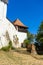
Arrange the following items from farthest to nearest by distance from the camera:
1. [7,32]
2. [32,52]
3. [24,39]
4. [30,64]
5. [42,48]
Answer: [24,39], [42,48], [7,32], [32,52], [30,64]

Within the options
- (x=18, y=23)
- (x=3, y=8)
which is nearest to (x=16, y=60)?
(x=3, y=8)

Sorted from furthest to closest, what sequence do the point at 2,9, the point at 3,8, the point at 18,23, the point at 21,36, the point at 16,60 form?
the point at 18,23 < the point at 21,36 < the point at 3,8 < the point at 2,9 < the point at 16,60

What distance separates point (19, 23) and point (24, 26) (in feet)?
7.73

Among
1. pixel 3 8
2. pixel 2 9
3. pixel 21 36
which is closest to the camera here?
pixel 2 9

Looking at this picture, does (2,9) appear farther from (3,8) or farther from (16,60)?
(16,60)

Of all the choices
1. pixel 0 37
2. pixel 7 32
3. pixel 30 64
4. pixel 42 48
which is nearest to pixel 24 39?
pixel 42 48

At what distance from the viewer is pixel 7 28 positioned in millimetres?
40375

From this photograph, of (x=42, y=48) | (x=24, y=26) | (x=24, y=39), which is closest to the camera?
(x=42, y=48)

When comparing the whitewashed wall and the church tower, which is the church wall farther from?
the whitewashed wall

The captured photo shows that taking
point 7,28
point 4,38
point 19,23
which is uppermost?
point 19,23

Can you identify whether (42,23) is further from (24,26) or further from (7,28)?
(24,26)

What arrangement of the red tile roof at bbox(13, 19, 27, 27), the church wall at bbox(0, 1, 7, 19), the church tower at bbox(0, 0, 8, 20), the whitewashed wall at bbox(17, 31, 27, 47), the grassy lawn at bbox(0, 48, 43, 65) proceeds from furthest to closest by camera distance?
the red tile roof at bbox(13, 19, 27, 27)
the whitewashed wall at bbox(17, 31, 27, 47)
the church tower at bbox(0, 0, 8, 20)
the church wall at bbox(0, 1, 7, 19)
the grassy lawn at bbox(0, 48, 43, 65)

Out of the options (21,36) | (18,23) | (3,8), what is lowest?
(21,36)

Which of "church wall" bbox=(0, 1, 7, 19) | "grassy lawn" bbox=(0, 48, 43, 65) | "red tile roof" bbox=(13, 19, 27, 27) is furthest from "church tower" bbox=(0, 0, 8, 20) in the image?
"red tile roof" bbox=(13, 19, 27, 27)
